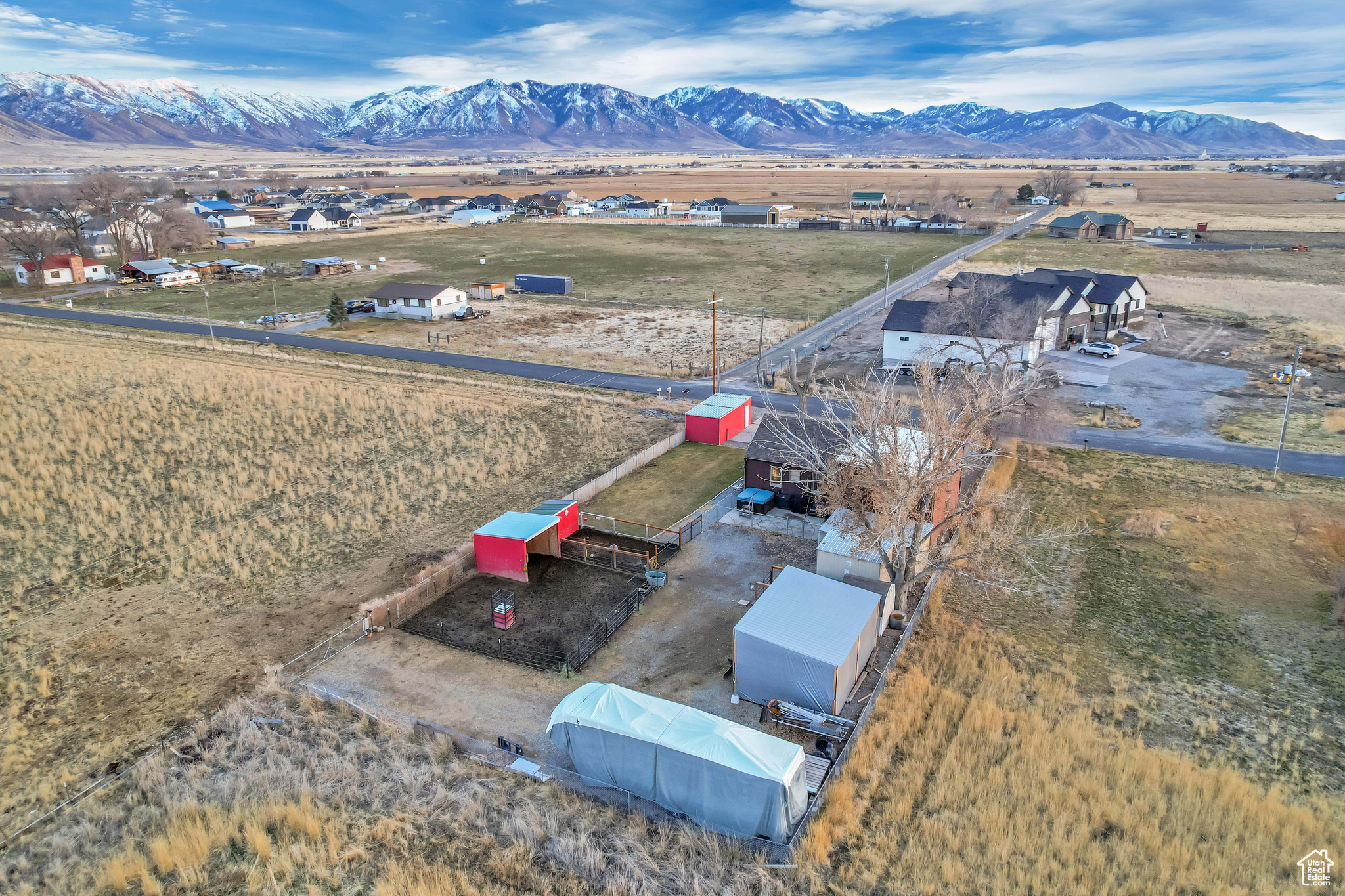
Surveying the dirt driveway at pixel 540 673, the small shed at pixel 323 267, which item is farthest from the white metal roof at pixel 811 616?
the small shed at pixel 323 267

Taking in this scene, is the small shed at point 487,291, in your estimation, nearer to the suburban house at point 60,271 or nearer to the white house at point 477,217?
the suburban house at point 60,271

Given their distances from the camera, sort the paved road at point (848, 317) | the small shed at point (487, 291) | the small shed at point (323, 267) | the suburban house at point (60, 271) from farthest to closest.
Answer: the small shed at point (323, 267) → the suburban house at point (60, 271) → the small shed at point (487, 291) → the paved road at point (848, 317)

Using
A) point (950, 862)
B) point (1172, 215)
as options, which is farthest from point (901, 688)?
point (1172, 215)

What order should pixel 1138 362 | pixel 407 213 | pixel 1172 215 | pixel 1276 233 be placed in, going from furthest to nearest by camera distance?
1. pixel 407 213
2. pixel 1172 215
3. pixel 1276 233
4. pixel 1138 362

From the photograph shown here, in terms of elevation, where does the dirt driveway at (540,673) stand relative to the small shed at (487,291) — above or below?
below

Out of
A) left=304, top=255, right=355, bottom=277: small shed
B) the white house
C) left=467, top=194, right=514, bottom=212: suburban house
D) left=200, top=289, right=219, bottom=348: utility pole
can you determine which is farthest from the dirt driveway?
left=467, top=194, right=514, bottom=212: suburban house

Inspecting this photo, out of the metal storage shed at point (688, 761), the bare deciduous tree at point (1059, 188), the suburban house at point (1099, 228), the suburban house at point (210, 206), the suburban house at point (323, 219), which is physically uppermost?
the bare deciduous tree at point (1059, 188)

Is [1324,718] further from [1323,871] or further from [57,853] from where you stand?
[57,853]

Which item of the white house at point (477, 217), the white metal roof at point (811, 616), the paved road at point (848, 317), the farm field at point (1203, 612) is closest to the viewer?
the farm field at point (1203, 612)
